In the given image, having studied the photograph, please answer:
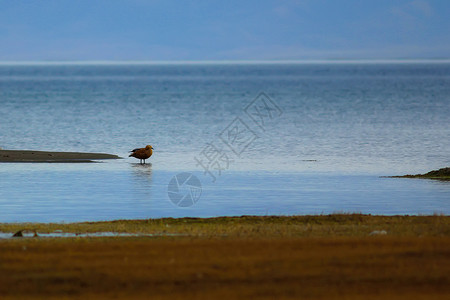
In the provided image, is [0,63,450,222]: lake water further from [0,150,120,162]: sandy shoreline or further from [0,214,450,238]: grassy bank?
[0,214,450,238]: grassy bank

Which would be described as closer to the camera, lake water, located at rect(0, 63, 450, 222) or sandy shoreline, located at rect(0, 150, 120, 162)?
lake water, located at rect(0, 63, 450, 222)

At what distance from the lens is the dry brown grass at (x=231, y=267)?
10.4m

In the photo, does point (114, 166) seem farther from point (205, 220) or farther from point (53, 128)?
point (53, 128)

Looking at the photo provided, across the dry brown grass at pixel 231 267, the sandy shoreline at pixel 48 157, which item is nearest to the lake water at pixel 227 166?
the sandy shoreline at pixel 48 157

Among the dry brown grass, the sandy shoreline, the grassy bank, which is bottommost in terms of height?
the sandy shoreline

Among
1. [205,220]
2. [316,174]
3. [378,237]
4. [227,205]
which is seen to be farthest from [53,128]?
[378,237]

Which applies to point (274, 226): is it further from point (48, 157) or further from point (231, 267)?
point (48, 157)

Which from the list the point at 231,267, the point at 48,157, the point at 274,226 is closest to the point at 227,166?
the point at 48,157

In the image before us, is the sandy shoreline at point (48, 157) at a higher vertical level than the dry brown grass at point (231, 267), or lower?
lower

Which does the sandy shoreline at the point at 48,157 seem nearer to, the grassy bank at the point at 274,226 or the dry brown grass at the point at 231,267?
the grassy bank at the point at 274,226

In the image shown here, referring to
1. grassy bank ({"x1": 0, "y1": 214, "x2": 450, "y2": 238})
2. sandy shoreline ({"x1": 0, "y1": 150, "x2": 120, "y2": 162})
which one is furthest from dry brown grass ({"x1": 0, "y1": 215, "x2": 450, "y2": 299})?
sandy shoreline ({"x1": 0, "y1": 150, "x2": 120, "y2": 162})

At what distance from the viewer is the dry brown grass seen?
1044 cm

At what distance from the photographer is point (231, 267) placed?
1141 cm

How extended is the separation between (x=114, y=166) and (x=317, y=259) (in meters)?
20.7
